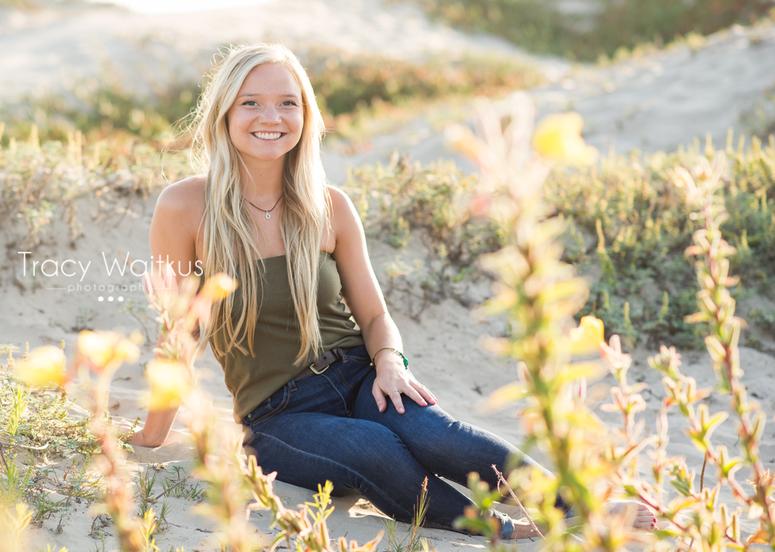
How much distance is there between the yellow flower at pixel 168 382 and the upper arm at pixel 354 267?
2.24m

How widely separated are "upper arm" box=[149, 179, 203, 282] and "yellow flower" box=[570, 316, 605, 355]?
2.07 metres

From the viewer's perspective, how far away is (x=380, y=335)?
334 cm

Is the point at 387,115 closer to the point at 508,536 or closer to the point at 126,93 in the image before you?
the point at 126,93

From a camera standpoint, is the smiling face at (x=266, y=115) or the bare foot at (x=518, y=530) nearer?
the bare foot at (x=518, y=530)

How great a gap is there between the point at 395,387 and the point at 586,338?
2.03 m

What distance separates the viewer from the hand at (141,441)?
3196 mm

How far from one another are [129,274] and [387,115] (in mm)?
7897

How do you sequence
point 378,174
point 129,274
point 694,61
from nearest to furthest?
point 129,274, point 378,174, point 694,61

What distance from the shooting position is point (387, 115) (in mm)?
12320

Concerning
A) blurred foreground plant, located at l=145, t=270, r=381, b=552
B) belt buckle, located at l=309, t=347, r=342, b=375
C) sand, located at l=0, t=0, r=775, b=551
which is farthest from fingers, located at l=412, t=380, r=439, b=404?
blurred foreground plant, located at l=145, t=270, r=381, b=552

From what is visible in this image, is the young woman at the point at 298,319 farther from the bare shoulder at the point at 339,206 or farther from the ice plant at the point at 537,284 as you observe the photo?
the ice plant at the point at 537,284

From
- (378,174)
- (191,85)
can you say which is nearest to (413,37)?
(191,85)

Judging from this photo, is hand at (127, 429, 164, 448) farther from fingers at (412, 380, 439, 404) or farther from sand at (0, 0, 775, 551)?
fingers at (412, 380, 439, 404)

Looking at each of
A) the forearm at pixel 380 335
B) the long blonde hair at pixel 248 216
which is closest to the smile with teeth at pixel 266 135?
the long blonde hair at pixel 248 216
